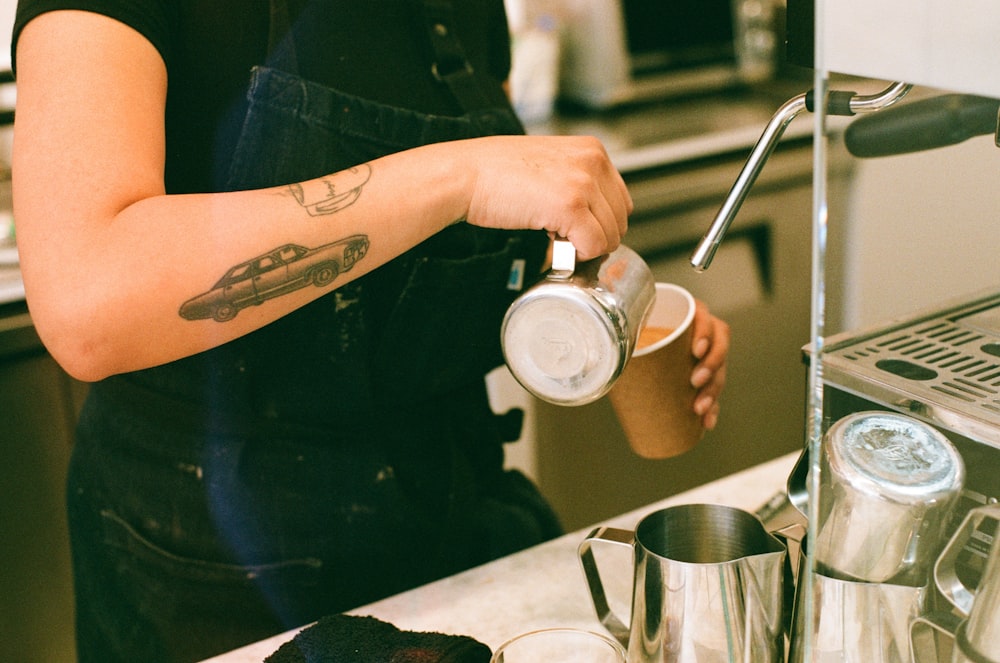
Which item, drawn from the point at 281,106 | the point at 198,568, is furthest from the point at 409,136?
the point at 198,568

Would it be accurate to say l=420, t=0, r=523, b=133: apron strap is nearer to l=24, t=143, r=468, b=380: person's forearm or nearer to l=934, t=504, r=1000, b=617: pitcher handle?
l=24, t=143, r=468, b=380: person's forearm

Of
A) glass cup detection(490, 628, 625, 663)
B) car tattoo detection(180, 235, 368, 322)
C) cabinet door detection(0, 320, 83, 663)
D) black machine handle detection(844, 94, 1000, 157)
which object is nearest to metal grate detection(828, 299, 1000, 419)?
black machine handle detection(844, 94, 1000, 157)

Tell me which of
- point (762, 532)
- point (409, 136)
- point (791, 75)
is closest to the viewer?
point (762, 532)

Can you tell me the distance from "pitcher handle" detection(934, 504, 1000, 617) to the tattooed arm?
11.0 inches

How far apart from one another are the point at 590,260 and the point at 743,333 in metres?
1.60

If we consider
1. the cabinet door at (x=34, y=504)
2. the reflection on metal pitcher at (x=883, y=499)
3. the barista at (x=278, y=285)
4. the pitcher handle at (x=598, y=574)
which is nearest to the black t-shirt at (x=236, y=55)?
the barista at (x=278, y=285)

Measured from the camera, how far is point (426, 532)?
0.98 meters

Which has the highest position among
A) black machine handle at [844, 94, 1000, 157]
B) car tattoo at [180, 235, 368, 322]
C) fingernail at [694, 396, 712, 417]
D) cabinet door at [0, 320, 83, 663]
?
black machine handle at [844, 94, 1000, 157]

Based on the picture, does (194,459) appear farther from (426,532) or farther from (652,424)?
(652,424)

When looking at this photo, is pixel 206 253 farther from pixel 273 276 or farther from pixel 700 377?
pixel 700 377

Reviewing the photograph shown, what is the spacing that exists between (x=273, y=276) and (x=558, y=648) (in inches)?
12.7

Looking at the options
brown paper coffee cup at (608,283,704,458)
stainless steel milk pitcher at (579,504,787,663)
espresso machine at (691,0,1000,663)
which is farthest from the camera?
brown paper coffee cup at (608,283,704,458)

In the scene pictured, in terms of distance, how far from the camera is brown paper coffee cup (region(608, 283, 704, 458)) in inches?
31.1

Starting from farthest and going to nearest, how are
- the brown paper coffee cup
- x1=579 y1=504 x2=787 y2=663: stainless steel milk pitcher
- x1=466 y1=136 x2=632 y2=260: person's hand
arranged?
the brown paper coffee cup → x1=466 y1=136 x2=632 y2=260: person's hand → x1=579 y1=504 x2=787 y2=663: stainless steel milk pitcher
